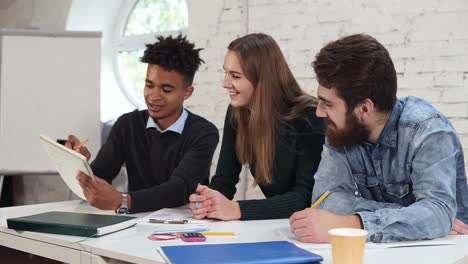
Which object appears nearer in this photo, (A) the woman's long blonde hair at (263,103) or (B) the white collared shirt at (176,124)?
(A) the woman's long blonde hair at (263,103)

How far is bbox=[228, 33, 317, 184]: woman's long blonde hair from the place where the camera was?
6.70 feet

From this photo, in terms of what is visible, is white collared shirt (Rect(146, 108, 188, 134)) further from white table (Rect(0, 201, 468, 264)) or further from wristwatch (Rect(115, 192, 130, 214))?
white table (Rect(0, 201, 468, 264))

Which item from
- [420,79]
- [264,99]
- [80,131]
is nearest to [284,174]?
[264,99]

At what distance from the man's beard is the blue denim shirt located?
4 centimetres

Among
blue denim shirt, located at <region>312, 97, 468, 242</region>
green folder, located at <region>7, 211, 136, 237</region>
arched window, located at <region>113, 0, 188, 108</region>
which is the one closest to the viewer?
blue denim shirt, located at <region>312, 97, 468, 242</region>

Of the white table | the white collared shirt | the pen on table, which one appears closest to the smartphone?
the white table

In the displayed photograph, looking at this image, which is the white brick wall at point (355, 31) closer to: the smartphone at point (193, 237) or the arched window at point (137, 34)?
the arched window at point (137, 34)

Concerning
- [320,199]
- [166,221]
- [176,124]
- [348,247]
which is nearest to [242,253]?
[348,247]

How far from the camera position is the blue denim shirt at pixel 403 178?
144 cm

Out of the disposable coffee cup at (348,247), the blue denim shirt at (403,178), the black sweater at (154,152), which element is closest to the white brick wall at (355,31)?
the black sweater at (154,152)

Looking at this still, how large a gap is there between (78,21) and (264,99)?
104 inches

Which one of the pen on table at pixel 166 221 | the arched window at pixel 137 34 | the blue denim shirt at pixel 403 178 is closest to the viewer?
the blue denim shirt at pixel 403 178

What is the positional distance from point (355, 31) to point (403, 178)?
141cm

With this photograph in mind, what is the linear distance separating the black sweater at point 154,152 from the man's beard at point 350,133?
0.70m
